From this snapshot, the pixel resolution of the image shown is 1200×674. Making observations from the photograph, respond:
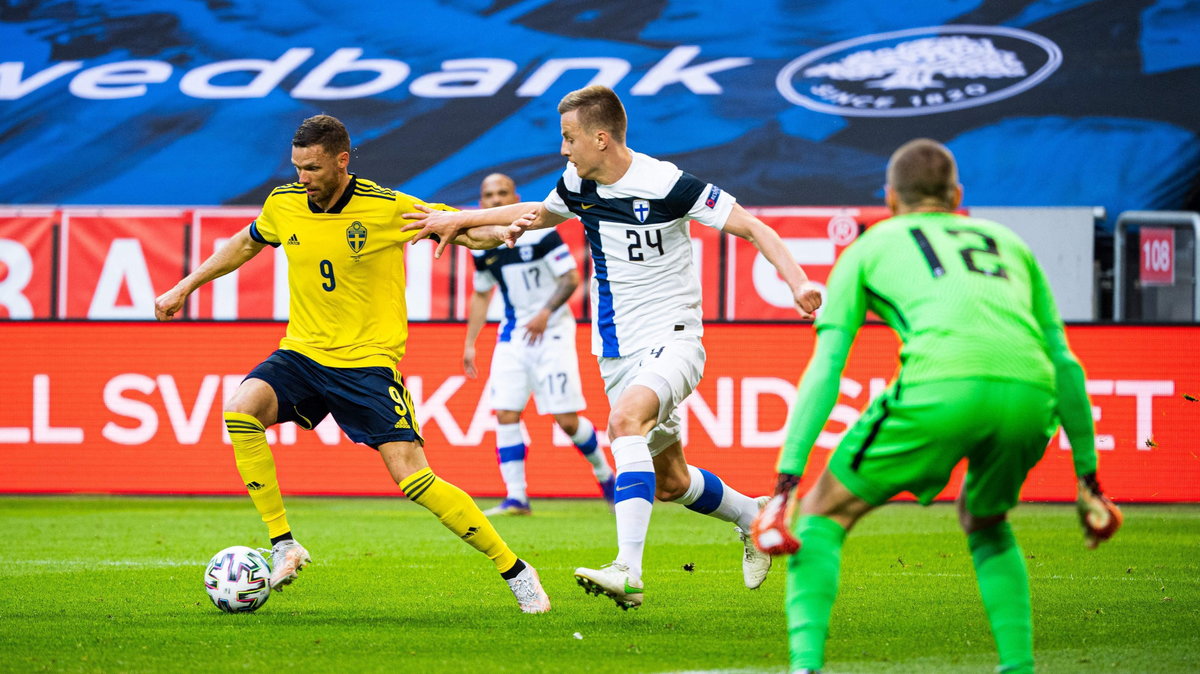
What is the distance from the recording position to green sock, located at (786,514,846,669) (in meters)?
3.69

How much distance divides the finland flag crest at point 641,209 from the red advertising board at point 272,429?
560 cm

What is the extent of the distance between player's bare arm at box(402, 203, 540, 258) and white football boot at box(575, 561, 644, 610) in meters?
1.58

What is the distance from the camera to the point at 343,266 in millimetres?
6180

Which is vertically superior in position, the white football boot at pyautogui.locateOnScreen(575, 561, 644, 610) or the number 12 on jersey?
the number 12 on jersey

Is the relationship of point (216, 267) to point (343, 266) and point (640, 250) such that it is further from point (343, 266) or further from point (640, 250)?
point (640, 250)

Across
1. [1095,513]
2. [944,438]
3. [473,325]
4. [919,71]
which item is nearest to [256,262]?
[473,325]

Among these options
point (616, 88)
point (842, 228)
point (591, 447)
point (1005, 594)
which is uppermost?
point (616, 88)

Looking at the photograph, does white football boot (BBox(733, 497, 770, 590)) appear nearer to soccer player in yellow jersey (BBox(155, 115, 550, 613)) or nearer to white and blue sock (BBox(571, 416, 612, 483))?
soccer player in yellow jersey (BBox(155, 115, 550, 613))

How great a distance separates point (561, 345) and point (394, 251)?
466cm

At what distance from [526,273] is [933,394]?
737 cm

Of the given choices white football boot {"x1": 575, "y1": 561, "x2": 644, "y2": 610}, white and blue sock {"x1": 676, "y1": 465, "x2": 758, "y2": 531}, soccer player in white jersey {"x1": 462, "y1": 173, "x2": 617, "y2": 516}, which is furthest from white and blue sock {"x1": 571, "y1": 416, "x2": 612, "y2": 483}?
white football boot {"x1": 575, "y1": 561, "x2": 644, "y2": 610}

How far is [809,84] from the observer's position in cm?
1773

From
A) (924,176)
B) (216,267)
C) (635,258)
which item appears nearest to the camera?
(924,176)

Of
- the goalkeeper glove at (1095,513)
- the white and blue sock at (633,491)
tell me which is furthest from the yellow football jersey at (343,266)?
the goalkeeper glove at (1095,513)
